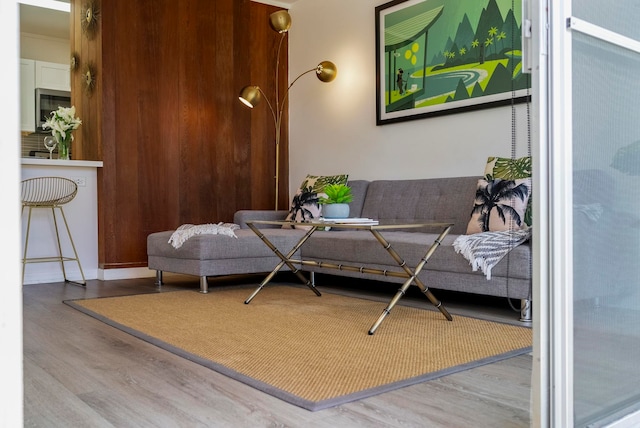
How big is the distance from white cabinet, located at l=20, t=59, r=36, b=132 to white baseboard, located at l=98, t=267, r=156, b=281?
314 cm

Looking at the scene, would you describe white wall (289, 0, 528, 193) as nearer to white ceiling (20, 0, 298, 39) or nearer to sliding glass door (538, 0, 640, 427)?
white ceiling (20, 0, 298, 39)

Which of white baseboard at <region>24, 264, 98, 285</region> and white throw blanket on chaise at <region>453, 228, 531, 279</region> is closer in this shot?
white throw blanket on chaise at <region>453, 228, 531, 279</region>

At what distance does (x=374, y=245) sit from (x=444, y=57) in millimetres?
1683

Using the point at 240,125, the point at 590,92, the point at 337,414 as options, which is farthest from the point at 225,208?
the point at 590,92

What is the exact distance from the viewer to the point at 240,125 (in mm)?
5820

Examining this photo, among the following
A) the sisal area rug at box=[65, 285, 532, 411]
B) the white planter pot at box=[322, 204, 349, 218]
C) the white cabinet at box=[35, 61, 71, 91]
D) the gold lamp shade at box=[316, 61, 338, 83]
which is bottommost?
the sisal area rug at box=[65, 285, 532, 411]

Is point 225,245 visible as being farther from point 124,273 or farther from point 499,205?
point 499,205

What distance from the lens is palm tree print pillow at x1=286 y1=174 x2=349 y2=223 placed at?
476 centimetres

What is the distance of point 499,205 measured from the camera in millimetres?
3506

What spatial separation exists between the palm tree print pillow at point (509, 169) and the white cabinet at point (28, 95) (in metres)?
5.84

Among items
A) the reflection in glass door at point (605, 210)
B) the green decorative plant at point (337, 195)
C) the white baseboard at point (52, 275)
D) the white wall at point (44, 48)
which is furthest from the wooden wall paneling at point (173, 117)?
the reflection in glass door at point (605, 210)

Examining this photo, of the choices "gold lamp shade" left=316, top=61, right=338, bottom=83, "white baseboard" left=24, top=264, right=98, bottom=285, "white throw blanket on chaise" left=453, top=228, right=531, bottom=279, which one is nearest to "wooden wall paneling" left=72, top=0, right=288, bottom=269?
"white baseboard" left=24, top=264, right=98, bottom=285

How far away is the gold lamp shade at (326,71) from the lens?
5.39m

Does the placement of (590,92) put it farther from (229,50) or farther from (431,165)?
(229,50)
